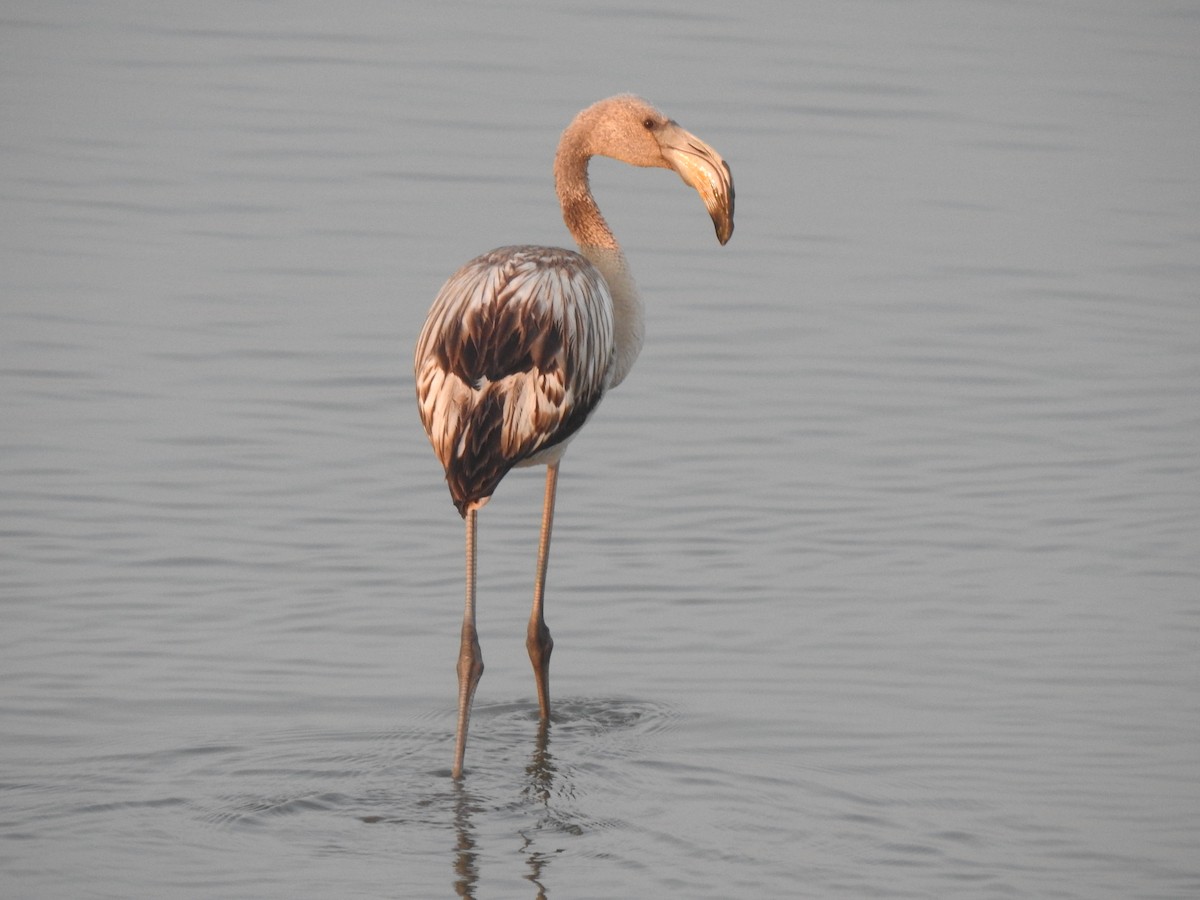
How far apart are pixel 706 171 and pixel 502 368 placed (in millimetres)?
1406

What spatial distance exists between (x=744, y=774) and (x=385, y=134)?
8.82 metres

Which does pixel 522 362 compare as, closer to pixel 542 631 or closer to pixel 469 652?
pixel 469 652

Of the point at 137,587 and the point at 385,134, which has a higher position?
the point at 385,134

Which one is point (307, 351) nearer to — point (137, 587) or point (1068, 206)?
point (137, 587)

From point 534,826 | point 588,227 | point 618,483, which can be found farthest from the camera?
point 618,483

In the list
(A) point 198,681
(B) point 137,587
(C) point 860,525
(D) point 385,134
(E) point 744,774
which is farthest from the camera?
(D) point 385,134

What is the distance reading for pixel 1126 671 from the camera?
8289 millimetres

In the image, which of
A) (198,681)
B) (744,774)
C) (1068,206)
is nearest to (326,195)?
A: (1068,206)

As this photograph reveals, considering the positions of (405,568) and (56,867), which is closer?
(56,867)

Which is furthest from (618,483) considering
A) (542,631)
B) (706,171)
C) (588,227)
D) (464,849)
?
(464,849)

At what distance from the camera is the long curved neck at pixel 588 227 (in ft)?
26.4

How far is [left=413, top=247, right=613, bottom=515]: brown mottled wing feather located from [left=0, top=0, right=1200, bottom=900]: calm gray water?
1093 millimetres

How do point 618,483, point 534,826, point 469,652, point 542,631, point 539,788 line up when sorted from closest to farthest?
point 534,826, point 539,788, point 469,652, point 542,631, point 618,483

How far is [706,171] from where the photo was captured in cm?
803
